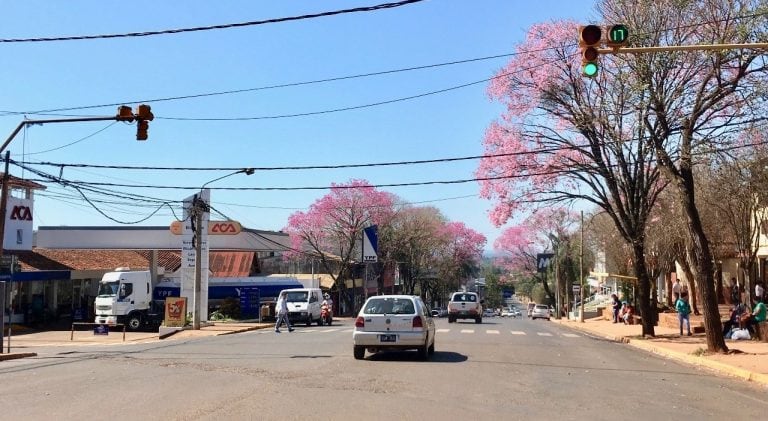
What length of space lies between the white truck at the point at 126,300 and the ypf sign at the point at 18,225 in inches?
170

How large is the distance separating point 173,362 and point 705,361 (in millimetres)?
12762

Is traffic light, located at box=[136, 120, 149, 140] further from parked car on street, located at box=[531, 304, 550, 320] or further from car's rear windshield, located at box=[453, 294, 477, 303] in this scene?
parked car on street, located at box=[531, 304, 550, 320]

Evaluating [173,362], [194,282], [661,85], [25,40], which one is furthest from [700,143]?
[194,282]

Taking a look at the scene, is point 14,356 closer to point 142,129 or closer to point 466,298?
point 142,129

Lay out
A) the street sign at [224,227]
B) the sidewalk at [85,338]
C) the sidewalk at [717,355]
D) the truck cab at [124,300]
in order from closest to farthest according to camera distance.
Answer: the sidewalk at [717,355]
the sidewalk at [85,338]
the truck cab at [124,300]
the street sign at [224,227]

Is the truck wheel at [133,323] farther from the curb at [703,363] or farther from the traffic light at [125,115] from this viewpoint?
the curb at [703,363]

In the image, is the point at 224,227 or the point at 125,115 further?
the point at 224,227

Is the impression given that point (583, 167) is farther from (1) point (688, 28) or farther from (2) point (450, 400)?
(2) point (450, 400)

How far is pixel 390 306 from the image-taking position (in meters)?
16.4

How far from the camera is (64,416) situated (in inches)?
357

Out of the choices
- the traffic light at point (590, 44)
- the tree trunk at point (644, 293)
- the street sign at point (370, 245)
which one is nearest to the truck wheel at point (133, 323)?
the street sign at point (370, 245)

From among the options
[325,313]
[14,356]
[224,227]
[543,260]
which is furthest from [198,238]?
[543,260]

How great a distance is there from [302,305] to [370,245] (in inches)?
728

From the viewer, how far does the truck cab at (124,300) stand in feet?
115
